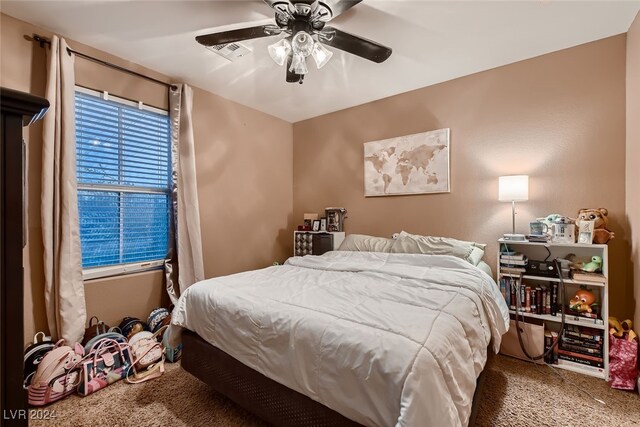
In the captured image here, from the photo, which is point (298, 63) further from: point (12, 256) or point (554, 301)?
point (554, 301)

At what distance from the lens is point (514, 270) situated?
7.77 feet

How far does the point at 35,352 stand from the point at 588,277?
3.96 m

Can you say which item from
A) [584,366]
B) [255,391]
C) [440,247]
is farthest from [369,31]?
[584,366]

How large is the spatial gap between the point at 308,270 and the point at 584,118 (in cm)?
264

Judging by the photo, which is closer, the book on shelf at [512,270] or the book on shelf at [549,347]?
the book on shelf at [549,347]

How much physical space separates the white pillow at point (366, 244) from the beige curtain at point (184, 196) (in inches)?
63.2

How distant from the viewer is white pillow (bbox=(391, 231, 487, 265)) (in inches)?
98.0

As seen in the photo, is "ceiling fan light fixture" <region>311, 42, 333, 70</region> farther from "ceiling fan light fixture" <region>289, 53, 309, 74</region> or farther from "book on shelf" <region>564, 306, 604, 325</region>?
"book on shelf" <region>564, 306, 604, 325</region>

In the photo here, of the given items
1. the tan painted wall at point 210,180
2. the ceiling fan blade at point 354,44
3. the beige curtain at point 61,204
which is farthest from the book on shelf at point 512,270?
the beige curtain at point 61,204

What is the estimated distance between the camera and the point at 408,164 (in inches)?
127

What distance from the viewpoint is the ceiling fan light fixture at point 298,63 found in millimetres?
1875

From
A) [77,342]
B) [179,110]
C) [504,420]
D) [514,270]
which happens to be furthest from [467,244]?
[77,342]

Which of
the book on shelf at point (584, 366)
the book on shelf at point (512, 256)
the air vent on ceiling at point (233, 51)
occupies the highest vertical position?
the air vent on ceiling at point (233, 51)

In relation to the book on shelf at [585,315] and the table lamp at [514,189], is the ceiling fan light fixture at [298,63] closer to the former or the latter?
the table lamp at [514,189]
